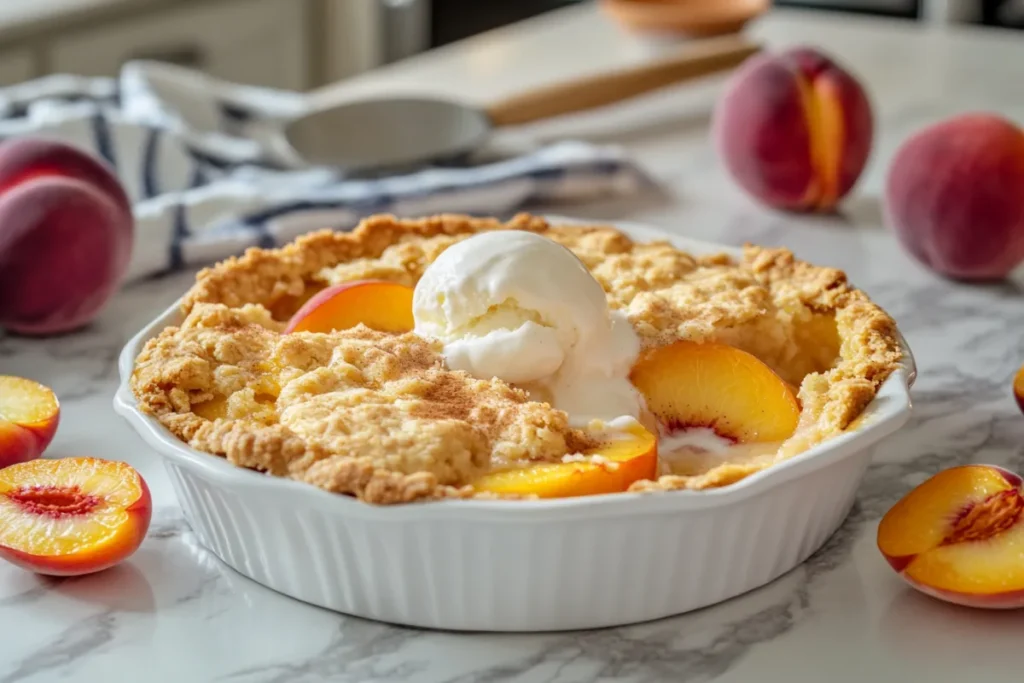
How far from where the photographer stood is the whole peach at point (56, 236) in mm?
1746

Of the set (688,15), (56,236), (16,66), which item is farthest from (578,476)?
(16,66)

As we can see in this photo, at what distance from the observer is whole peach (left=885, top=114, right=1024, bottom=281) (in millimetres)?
1910

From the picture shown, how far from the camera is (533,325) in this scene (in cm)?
132

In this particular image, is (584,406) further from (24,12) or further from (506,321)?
(24,12)

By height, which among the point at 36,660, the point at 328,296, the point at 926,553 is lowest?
the point at 36,660

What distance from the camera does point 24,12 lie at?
10.5ft

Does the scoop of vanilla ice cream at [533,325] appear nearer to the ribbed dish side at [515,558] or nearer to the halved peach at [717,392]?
the halved peach at [717,392]

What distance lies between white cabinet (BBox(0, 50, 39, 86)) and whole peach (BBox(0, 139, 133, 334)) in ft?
4.83

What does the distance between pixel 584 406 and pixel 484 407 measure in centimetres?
12

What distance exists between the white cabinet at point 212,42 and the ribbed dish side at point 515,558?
2.48 metres

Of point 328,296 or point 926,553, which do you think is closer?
point 926,553

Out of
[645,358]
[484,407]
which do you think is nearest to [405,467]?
[484,407]

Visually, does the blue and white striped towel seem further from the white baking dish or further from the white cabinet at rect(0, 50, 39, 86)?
the white baking dish

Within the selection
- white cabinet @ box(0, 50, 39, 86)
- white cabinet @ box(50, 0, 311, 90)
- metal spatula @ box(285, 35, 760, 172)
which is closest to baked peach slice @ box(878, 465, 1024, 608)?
metal spatula @ box(285, 35, 760, 172)
